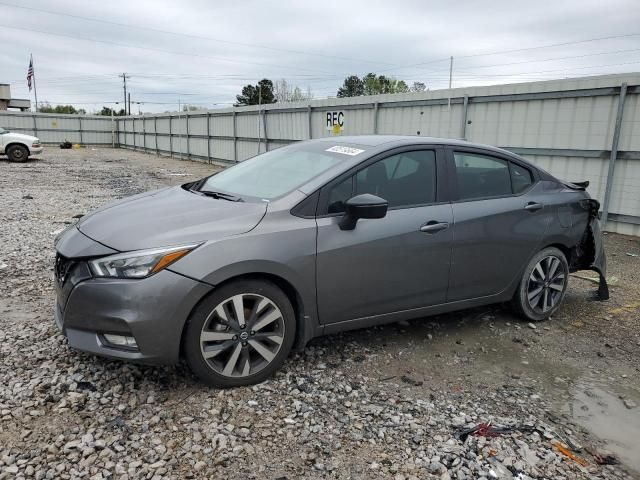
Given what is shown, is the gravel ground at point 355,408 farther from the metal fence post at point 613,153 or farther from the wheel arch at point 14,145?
the wheel arch at point 14,145

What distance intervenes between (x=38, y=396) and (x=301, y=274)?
66.8 inches

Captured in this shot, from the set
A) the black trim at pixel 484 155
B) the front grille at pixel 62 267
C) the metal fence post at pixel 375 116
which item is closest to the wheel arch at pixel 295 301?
the front grille at pixel 62 267

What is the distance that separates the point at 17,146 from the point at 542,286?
22041mm

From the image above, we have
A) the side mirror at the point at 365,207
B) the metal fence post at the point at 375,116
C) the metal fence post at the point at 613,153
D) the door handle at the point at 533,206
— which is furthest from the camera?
the metal fence post at the point at 375,116

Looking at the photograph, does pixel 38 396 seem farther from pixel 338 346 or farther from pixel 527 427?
pixel 527 427

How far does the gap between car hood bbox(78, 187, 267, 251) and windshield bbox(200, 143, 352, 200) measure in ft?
0.94

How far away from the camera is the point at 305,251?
3.17 metres

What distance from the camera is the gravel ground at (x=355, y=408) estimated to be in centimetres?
252

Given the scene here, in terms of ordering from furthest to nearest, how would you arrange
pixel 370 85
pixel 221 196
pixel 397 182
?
pixel 370 85 → pixel 397 182 → pixel 221 196

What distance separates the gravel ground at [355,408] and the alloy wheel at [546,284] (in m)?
0.19

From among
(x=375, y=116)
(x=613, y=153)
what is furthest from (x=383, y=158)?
(x=375, y=116)

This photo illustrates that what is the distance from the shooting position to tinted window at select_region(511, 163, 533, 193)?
4305mm

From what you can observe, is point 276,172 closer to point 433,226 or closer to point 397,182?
point 397,182

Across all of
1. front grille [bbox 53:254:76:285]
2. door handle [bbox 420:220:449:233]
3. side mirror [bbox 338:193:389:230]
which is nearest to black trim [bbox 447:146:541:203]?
door handle [bbox 420:220:449:233]
